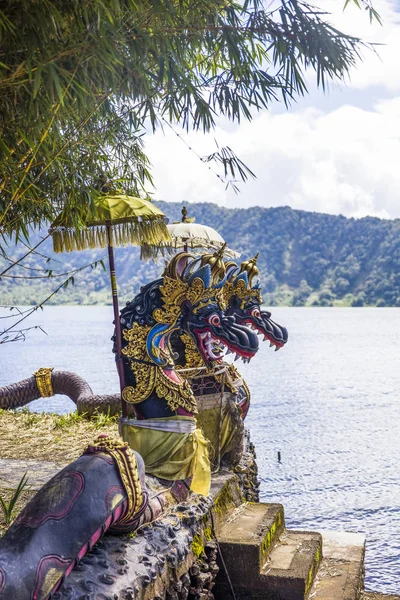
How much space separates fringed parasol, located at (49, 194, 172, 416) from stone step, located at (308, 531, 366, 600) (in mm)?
2651

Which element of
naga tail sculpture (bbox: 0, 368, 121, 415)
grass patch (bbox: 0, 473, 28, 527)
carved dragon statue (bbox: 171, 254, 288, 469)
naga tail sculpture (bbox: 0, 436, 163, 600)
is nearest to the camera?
naga tail sculpture (bbox: 0, 436, 163, 600)

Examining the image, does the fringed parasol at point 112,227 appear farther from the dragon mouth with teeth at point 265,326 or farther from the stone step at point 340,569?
the stone step at point 340,569

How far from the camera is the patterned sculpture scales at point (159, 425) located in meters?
3.89

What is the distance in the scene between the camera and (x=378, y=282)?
77.1 metres

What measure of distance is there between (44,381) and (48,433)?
250 cm

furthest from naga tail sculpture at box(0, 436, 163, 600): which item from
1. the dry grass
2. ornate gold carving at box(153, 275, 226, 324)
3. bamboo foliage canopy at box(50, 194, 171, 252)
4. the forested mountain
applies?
the forested mountain

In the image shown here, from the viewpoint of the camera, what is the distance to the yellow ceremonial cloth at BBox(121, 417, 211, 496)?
17.6ft

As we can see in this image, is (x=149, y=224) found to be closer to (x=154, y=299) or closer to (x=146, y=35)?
(x=154, y=299)

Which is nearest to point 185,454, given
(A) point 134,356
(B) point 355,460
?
(A) point 134,356

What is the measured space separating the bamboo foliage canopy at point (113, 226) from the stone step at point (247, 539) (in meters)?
2.29

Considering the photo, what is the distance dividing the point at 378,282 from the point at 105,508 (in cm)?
7519

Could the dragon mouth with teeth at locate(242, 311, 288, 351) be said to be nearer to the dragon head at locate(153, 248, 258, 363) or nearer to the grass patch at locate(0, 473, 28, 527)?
the dragon head at locate(153, 248, 258, 363)

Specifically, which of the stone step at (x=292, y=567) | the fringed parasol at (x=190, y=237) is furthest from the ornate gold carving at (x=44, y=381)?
the stone step at (x=292, y=567)

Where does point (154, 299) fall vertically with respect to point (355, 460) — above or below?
above
